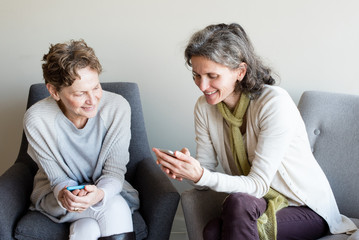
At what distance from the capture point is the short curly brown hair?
1.52 meters

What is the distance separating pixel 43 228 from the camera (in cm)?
→ 155

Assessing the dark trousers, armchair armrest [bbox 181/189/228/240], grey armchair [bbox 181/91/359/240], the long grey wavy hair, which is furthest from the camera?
grey armchair [bbox 181/91/359/240]

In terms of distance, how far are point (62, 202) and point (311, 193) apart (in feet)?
3.09

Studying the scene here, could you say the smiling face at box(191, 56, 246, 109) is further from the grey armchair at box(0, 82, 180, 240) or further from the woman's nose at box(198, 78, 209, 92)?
the grey armchair at box(0, 82, 180, 240)

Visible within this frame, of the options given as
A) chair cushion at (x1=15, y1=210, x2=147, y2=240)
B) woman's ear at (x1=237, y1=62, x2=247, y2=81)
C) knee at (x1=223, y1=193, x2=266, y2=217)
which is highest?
woman's ear at (x1=237, y1=62, x2=247, y2=81)

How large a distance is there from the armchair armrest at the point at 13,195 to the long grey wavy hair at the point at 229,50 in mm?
903

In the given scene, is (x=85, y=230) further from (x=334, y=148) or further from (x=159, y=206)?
(x=334, y=148)

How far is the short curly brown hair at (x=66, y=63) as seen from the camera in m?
1.52

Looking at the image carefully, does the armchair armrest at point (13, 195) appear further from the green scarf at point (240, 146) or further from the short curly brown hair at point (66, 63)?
the green scarf at point (240, 146)

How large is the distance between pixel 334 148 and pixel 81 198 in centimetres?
107

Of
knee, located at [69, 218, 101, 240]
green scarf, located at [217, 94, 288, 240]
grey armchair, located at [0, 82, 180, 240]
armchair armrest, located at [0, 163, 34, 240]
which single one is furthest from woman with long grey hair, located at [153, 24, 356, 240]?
armchair armrest, located at [0, 163, 34, 240]

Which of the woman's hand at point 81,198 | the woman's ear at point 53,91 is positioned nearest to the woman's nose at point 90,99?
the woman's ear at point 53,91

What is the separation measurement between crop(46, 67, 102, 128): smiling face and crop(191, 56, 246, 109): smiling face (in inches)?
15.9

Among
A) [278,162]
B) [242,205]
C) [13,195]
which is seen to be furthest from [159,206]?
[13,195]
